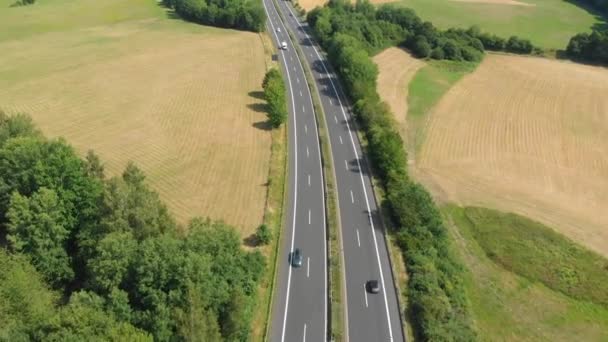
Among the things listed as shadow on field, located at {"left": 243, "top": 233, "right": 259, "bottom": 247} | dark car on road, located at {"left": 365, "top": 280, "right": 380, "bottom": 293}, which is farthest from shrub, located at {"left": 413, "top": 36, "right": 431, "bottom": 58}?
dark car on road, located at {"left": 365, "top": 280, "right": 380, "bottom": 293}

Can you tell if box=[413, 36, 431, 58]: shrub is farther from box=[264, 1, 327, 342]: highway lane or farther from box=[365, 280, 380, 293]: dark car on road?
box=[365, 280, 380, 293]: dark car on road

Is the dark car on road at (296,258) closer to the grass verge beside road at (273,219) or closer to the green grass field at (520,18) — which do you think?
the grass verge beside road at (273,219)

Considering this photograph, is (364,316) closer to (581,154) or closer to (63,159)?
(63,159)

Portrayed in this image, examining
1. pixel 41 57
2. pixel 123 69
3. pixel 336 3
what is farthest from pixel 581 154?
pixel 41 57

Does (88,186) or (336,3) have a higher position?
(336,3)

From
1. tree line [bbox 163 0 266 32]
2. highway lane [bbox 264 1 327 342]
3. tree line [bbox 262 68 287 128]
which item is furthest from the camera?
tree line [bbox 163 0 266 32]

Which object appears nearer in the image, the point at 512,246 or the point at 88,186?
the point at 88,186

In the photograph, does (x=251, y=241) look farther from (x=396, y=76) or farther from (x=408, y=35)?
(x=408, y=35)

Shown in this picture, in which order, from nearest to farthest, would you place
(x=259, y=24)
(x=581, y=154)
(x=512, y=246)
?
(x=512, y=246)
(x=581, y=154)
(x=259, y=24)
